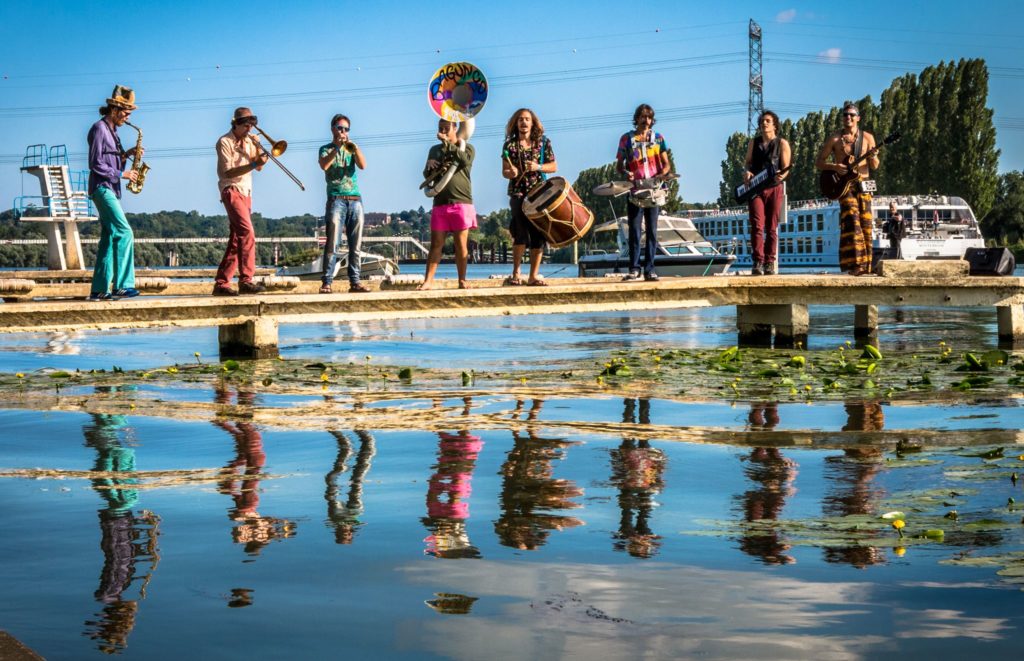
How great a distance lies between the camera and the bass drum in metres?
13.0

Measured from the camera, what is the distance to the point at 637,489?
234 inches

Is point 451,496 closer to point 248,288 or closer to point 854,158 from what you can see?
point 248,288

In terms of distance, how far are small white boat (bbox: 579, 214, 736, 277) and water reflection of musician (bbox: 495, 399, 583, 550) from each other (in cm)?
3809

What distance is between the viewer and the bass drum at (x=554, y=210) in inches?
512

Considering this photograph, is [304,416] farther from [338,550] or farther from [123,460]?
[338,550]

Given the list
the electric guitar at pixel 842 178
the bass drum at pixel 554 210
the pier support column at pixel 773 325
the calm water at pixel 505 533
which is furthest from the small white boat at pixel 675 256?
the calm water at pixel 505 533

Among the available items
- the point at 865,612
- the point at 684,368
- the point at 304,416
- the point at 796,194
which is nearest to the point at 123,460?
the point at 304,416

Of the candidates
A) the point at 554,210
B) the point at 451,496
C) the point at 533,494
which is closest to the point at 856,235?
the point at 554,210

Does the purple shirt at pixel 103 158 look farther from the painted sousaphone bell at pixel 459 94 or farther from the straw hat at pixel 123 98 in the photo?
the painted sousaphone bell at pixel 459 94

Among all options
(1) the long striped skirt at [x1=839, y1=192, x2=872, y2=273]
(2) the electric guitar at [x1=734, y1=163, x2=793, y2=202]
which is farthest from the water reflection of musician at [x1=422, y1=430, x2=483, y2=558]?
(1) the long striped skirt at [x1=839, y1=192, x2=872, y2=273]

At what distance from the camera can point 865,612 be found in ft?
12.7

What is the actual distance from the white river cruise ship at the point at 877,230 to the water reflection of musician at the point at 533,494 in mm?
44350

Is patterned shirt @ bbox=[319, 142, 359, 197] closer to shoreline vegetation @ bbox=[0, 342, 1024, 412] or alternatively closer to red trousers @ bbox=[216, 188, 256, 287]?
red trousers @ bbox=[216, 188, 256, 287]

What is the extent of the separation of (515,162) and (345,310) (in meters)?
2.32
